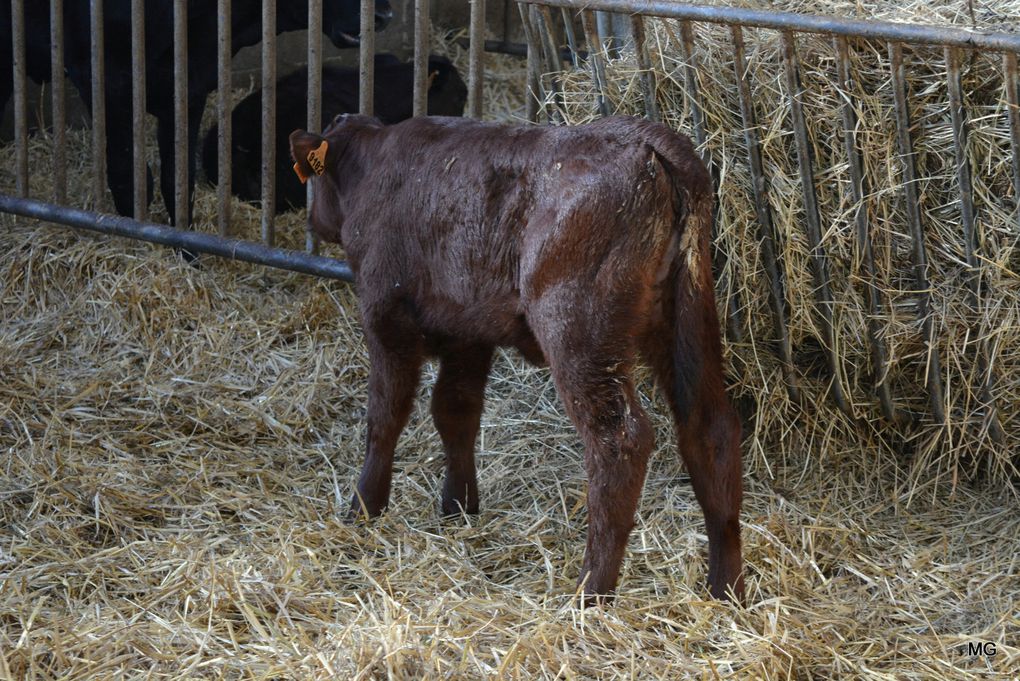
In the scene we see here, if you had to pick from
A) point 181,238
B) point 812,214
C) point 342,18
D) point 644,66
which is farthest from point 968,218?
point 342,18

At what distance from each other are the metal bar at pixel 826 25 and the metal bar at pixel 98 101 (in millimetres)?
2899

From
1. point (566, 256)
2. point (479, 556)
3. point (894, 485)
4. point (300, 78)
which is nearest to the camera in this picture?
point (566, 256)

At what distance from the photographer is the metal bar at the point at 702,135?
3.77m

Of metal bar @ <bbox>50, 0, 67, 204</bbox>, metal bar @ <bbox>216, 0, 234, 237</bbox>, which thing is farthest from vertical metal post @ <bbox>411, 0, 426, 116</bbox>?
metal bar @ <bbox>50, 0, 67, 204</bbox>

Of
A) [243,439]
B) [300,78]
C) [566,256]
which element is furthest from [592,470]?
[300,78]

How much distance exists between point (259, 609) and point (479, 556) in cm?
78

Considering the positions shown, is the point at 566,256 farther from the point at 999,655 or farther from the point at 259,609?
the point at 999,655

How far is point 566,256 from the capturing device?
327cm

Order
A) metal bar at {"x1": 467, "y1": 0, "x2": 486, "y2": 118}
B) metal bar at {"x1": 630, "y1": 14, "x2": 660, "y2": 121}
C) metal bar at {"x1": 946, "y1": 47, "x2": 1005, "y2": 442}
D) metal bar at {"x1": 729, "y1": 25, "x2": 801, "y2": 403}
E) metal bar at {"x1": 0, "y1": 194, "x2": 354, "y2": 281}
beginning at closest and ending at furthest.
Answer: metal bar at {"x1": 946, "y1": 47, "x2": 1005, "y2": 442}, metal bar at {"x1": 729, "y1": 25, "x2": 801, "y2": 403}, metal bar at {"x1": 630, "y1": 14, "x2": 660, "y2": 121}, metal bar at {"x1": 467, "y1": 0, "x2": 486, "y2": 118}, metal bar at {"x1": 0, "y1": 194, "x2": 354, "y2": 281}

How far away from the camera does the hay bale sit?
11.8 feet

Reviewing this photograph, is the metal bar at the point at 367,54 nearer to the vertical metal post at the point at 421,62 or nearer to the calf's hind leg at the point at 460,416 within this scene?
the vertical metal post at the point at 421,62

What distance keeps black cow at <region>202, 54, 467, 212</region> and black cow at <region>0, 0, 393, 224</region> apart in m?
0.25

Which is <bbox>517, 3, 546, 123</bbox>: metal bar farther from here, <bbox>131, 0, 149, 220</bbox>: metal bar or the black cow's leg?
the black cow's leg

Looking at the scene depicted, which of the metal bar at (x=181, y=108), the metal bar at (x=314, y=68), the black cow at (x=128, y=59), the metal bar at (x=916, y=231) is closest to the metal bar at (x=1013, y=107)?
the metal bar at (x=916, y=231)
